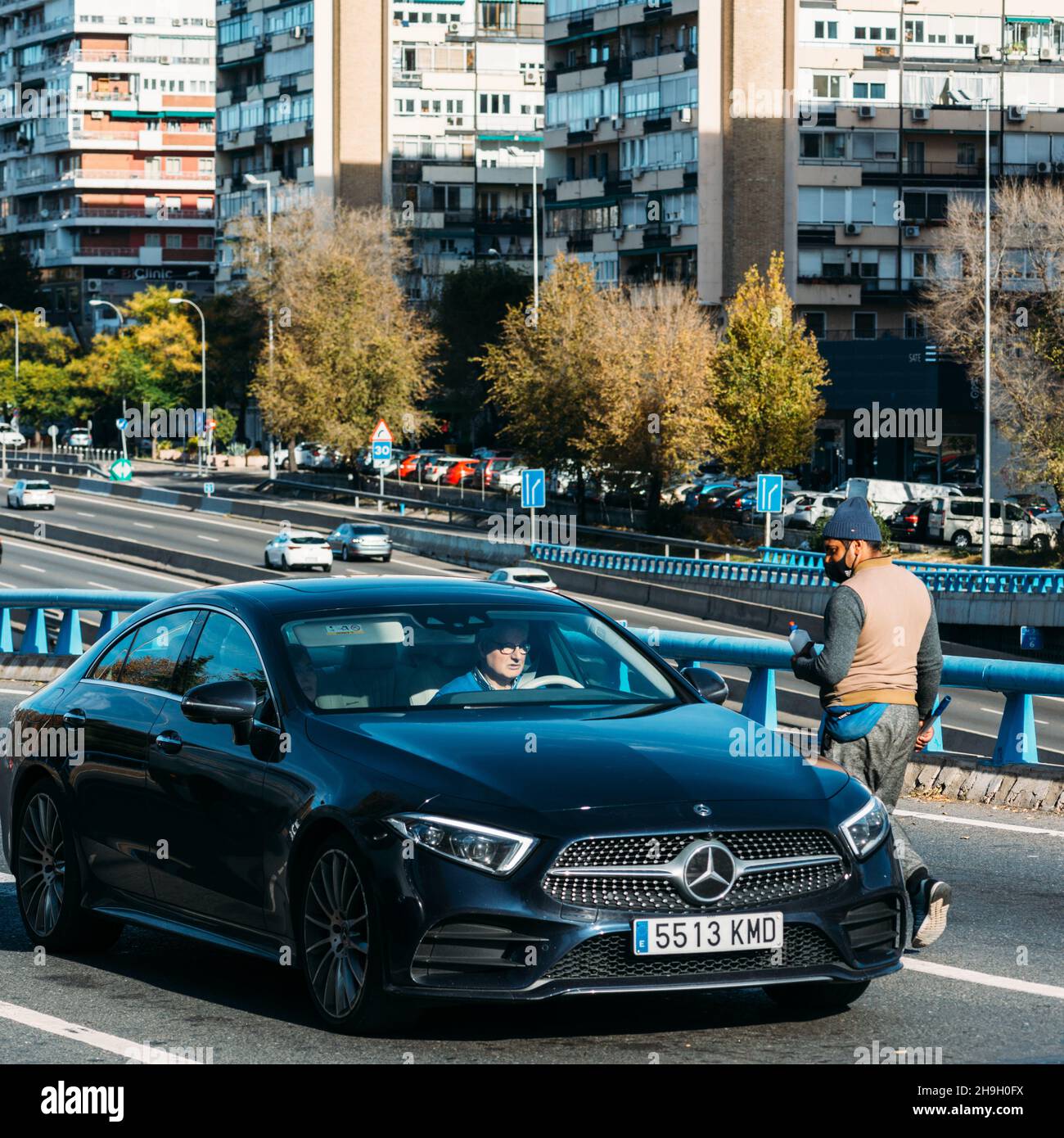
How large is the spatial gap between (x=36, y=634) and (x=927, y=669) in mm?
19441

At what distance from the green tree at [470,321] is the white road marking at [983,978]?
91.9m

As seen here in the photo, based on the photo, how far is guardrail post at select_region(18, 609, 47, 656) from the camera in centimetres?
2573

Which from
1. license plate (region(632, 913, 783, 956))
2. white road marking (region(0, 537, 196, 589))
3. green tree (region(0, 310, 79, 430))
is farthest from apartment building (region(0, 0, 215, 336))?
license plate (region(632, 913, 783, 956))

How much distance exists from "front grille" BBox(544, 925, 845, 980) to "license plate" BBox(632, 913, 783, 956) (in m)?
0.03

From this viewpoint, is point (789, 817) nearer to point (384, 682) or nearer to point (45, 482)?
point (384, 682)

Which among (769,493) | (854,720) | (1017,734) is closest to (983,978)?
(854,720)

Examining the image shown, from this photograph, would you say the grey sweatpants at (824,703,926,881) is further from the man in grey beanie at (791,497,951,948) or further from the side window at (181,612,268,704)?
the side window at (181,612,268,704)

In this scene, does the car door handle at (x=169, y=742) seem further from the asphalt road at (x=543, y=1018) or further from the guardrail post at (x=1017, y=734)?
the guardrail post at (x=1017, y=734)

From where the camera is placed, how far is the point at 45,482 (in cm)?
7706

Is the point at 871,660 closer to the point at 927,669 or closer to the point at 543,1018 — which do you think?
the point at 927,669

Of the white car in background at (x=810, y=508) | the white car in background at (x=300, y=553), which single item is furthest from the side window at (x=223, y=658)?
the white car in background at (x=810, y=508)

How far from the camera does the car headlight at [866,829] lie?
6570mm

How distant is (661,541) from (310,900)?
53283 millimetres

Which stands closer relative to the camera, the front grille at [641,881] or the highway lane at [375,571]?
the front grille at [641,881]
